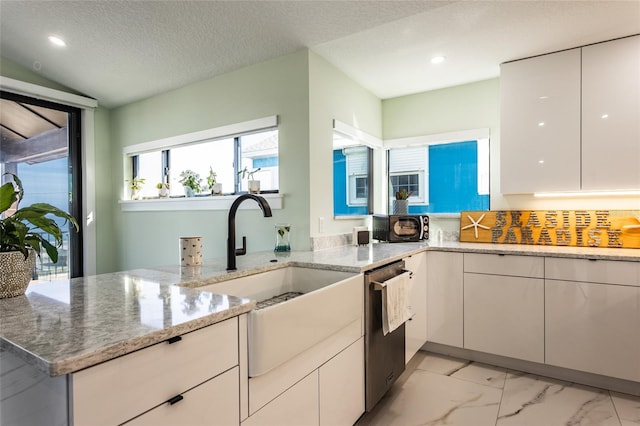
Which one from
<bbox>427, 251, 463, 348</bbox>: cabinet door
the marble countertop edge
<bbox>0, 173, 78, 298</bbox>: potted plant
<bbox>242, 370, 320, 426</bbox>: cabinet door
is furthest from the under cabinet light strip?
<bbox>0, 173, 78, 298</bbox>: potted plant

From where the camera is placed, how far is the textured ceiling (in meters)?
2.07

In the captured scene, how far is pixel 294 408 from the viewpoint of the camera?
1322 mm

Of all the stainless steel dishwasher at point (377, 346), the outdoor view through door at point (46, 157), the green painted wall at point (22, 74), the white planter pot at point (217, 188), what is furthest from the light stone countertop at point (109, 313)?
the green painted wall at point (22, 74)

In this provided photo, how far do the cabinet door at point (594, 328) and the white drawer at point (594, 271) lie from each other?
1.4 inches

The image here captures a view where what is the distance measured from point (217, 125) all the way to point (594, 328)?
3067 mm

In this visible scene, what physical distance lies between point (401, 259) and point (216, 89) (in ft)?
6.90

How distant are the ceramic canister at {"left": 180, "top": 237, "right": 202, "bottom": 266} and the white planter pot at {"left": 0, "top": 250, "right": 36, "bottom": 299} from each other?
675mm

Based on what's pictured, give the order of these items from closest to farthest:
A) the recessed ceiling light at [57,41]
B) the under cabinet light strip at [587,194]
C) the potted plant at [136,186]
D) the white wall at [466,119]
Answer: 1. the under cabinet light strip at [587,194]
2. the recessed ceiling light at [57,41]
3. the white wall at [466,119]
4. the potted plant at [136,186]

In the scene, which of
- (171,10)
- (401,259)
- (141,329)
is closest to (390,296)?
(401,259)

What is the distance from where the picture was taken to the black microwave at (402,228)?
287 centimetres

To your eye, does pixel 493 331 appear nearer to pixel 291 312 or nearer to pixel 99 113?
pixel 291 312

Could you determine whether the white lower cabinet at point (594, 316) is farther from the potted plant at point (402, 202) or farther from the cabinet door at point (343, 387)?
the cabinet door at point (343, 387)

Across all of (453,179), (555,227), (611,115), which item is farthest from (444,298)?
(611,115)

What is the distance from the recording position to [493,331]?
7.92 feet
